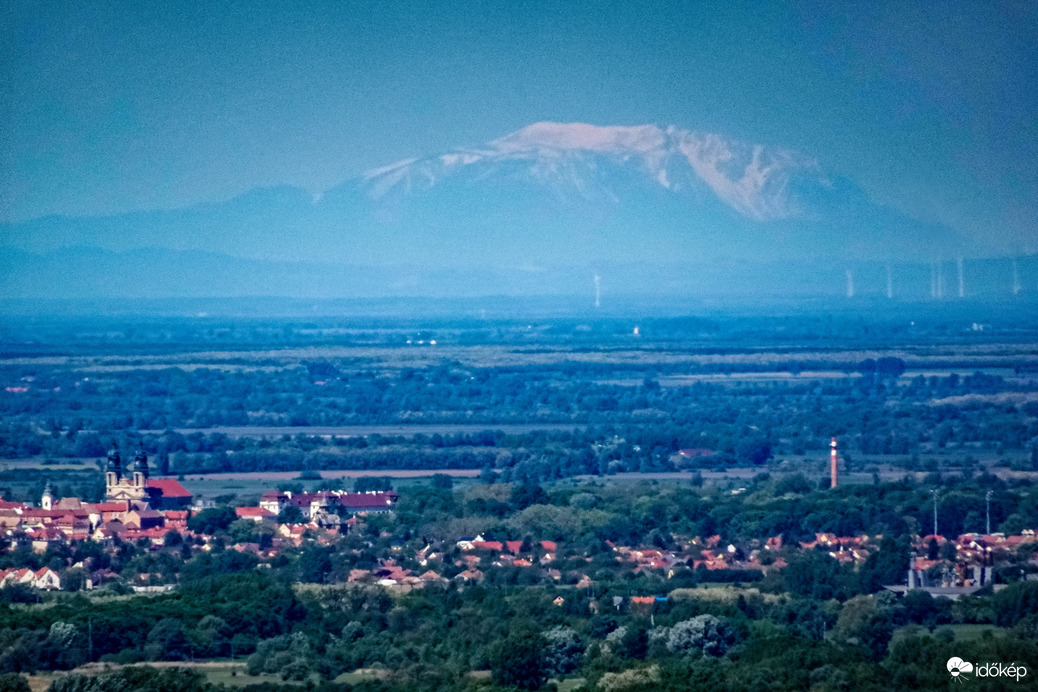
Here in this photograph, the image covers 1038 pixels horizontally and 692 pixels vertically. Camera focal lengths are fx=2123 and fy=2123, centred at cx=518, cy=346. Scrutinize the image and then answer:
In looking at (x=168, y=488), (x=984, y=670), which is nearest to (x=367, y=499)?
(x=168, y=488)

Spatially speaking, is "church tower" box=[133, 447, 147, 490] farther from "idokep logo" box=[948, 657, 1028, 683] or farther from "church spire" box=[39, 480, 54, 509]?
"idokep logo" box=[948, 657, 1028, 683]

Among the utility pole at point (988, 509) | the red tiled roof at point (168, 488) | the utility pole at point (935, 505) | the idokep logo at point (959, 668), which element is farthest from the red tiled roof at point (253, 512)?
the idokep logo at point (959, 668)

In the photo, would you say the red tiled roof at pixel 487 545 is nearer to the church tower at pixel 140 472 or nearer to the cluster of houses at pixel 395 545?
the cluster of houses at pixel 395 545

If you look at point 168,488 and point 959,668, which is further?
point 168,488

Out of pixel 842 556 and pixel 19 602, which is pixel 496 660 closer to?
pixel 19 602

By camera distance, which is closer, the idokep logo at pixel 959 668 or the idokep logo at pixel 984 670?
the idokep logo at pixel 984 670

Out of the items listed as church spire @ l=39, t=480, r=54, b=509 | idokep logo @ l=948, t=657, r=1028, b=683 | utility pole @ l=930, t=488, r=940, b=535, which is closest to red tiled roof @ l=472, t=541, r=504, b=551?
utility pole @ l=930, t=488, r=940, b=535

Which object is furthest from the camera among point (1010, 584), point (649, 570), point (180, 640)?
point (649, 570)

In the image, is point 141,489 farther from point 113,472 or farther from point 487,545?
point 487,545

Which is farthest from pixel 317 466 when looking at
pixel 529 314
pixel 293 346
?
pixel 529 314
